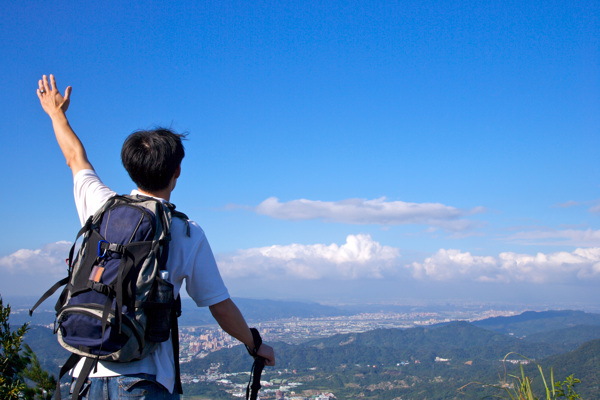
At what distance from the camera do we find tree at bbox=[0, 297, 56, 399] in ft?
10.7

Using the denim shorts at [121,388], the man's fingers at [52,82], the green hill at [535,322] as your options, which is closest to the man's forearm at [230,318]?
the denim shorts at [121,388]

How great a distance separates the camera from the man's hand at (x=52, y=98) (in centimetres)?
256

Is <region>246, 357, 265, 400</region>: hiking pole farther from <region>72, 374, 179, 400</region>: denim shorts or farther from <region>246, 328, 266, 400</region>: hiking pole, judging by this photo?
<region>72, 374, 179, 400</region>: denim shorts

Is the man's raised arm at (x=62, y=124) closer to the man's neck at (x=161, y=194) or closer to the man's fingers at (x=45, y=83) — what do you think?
the man's fingers at (x=45, y=83)

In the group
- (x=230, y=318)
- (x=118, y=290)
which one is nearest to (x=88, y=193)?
(x=118, y=290)

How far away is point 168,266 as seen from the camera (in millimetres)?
1837

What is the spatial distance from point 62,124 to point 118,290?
1316 millimetres

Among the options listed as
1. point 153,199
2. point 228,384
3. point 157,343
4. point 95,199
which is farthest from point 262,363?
point 228,384

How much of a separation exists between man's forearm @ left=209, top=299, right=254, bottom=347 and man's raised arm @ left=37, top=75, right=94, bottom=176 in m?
1.05

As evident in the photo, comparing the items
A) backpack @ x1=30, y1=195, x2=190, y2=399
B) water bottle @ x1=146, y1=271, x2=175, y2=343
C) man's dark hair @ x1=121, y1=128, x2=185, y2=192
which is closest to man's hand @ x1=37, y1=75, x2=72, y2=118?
man's dark hair @ x1=121, y1=128, x2=185, y2=192

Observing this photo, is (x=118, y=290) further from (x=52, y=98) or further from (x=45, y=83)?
(x=45, y=83)

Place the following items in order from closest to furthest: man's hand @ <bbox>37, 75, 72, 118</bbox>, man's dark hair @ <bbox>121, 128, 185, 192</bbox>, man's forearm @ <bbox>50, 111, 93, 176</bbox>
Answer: man's dark hair @ <bbox>121, 128, 185, 192</bbox> < man's forearm @ <bbox>50, 111, 93, 176</bbox> < man's hand @ <bbox>37, 75, 72, 118</bbox>

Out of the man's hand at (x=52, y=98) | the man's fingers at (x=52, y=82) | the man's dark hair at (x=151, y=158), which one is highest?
the man's fingers at (x=52, y=82)

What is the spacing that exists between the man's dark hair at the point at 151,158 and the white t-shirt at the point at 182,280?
8 centimetres
